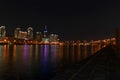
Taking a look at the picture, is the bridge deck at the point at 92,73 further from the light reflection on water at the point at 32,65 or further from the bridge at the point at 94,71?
the light reflection on water at the point at 32,65

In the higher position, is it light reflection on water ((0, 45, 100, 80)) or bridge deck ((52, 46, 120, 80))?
bridge deck ((52, 46, 120, 80))

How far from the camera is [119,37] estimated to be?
33656 mm

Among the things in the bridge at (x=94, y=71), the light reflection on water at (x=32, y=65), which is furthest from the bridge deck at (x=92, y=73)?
the light reflection on water at (x=32, y=65)

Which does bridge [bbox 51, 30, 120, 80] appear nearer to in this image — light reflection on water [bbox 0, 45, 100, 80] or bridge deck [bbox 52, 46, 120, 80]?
bridge deck [bbox 52, 46, 120, 80]

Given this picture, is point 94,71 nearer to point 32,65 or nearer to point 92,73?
point 92,73

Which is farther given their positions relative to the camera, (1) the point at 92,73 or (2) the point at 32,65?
(2) the point at 32,65

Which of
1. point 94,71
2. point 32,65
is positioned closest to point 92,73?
point 94,71

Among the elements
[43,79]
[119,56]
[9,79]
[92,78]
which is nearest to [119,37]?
[119,56]

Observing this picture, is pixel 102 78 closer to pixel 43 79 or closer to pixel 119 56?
pixel 43 79

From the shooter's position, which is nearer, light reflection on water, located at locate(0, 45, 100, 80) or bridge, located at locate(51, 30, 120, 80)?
bridge, located at locate(51, 30, 120, 80)

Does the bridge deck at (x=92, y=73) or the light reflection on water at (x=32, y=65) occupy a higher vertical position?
the bridge deck at (x=92, y=73)

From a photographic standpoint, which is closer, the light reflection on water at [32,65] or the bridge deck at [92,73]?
the bridge deck at [92,73]

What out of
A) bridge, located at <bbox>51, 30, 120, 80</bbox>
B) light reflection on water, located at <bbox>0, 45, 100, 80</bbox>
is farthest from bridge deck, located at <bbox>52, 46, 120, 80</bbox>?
light reflection on water, located at <bbox>0, 45, 100, 80</bbox>

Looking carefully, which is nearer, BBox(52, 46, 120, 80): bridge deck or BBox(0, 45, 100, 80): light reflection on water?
BBox(52, 46, 120, 80): bridge deck
